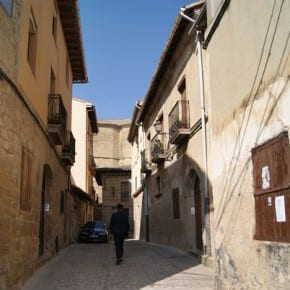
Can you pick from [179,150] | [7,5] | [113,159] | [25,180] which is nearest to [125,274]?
[25,180]

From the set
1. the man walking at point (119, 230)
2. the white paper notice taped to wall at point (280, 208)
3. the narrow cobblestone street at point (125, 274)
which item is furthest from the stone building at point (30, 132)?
the white paper notice taped to wall at point (280, 208)

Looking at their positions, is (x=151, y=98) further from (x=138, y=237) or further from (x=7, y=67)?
(x=7, y=67)

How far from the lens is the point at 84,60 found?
68.3 ft

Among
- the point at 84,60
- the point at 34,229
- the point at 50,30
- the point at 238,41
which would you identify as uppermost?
the point at 84,60

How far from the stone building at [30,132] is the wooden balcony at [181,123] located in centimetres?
390

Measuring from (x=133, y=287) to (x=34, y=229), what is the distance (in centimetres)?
307

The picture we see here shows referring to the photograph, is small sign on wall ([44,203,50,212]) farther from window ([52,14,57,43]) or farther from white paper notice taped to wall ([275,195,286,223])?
white paper notice taped to wall ([275,195,286,223])

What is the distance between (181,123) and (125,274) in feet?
19.9

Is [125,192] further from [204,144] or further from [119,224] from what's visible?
[204,144]

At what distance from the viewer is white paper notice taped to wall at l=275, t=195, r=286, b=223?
510 centimetres

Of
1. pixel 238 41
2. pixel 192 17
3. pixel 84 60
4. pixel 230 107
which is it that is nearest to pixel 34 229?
A: pixel 230 107

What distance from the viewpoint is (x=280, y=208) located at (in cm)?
519

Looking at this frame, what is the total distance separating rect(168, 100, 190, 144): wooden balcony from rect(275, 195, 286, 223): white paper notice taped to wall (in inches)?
372

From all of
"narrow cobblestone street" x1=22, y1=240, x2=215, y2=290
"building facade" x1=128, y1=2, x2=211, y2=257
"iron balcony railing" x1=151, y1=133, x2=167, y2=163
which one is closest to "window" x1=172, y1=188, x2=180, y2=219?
"building facade" x1=128, y1=2, x2=211, y2=257
